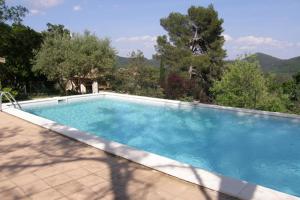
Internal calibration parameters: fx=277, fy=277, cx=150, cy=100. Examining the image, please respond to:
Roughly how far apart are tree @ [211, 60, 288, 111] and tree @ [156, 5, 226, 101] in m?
13.8

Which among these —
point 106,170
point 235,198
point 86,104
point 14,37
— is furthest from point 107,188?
point 14,37

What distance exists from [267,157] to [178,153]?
236cm

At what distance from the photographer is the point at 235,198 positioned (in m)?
3.27

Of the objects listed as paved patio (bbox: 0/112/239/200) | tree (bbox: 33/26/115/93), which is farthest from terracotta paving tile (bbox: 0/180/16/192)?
tree (bbox: 33/26/115/93)

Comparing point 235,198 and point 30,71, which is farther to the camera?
point 30,71

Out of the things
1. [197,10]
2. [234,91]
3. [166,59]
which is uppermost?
[197,10]

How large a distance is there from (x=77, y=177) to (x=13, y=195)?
0.83 metres

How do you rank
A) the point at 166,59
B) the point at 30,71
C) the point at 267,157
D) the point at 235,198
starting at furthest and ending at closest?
the point at 166,59 → the point at 30,71 → the point at 267,157 → the point at 235,198

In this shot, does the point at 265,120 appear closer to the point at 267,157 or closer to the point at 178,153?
the point at 267,157

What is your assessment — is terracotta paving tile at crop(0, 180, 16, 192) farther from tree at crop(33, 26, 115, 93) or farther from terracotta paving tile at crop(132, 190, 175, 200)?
tree at crop(33, 26, 115, 93)

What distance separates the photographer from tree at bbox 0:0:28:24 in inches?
499

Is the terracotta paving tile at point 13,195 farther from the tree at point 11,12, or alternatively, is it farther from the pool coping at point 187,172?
the tree at point 11,12

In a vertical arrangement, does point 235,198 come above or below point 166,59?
below

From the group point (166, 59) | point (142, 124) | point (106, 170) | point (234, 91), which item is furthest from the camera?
point (166, 59)
